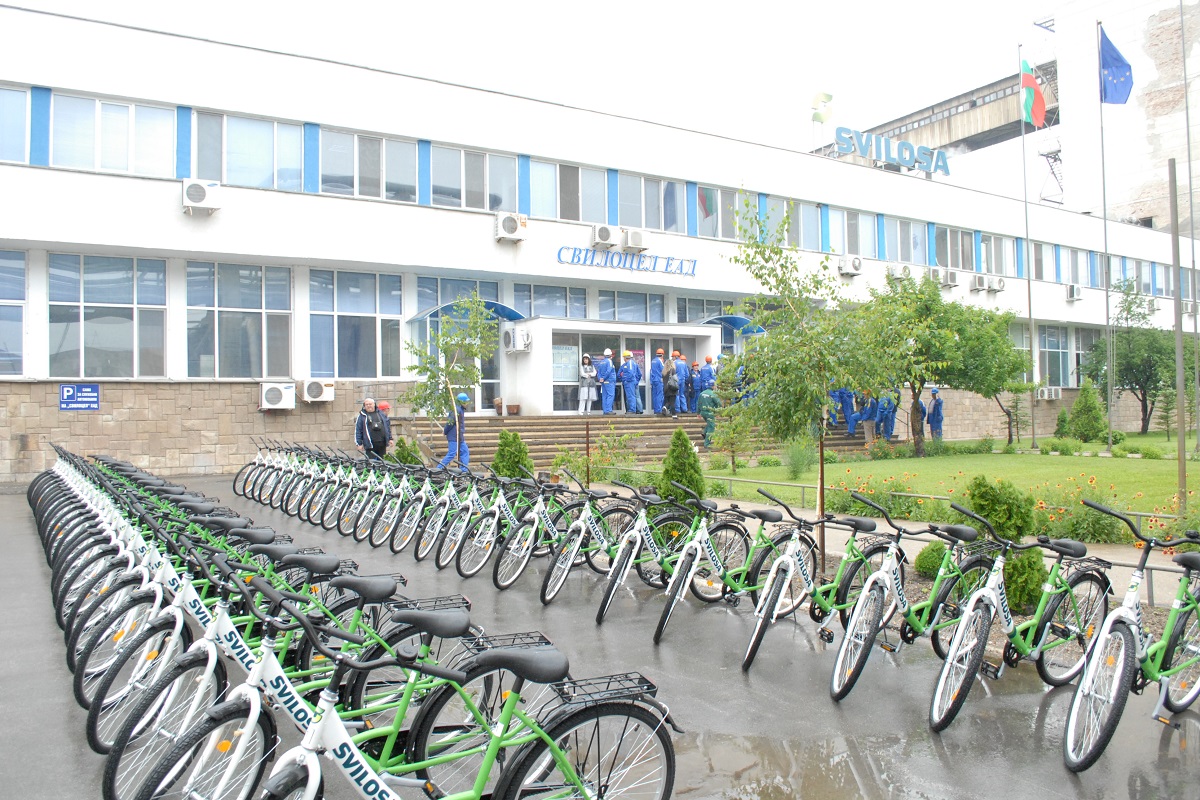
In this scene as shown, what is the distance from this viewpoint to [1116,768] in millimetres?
4406

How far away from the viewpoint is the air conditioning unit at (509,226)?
22984 mm

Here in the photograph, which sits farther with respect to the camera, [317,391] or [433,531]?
[317,391]

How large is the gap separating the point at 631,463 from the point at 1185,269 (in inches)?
1615

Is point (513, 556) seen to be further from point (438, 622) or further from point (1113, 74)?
point (1113, 74)

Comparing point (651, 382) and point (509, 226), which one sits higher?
point (509, 226)

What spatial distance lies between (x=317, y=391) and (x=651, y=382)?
9468 mm

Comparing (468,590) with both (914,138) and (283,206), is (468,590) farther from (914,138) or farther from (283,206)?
(914,138)

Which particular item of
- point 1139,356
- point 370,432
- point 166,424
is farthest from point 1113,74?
point 166,424

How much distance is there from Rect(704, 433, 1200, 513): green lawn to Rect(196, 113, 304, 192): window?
12.2 metres

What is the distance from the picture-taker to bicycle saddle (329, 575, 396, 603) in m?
3.83

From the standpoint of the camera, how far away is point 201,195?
747 inches

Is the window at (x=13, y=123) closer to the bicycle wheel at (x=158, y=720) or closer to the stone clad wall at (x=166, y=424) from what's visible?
the stone clad wall at (x=166, y=424)

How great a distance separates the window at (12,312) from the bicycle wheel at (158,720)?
1772 centimetres

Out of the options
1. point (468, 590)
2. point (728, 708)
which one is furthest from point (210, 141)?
point (728, 708)
